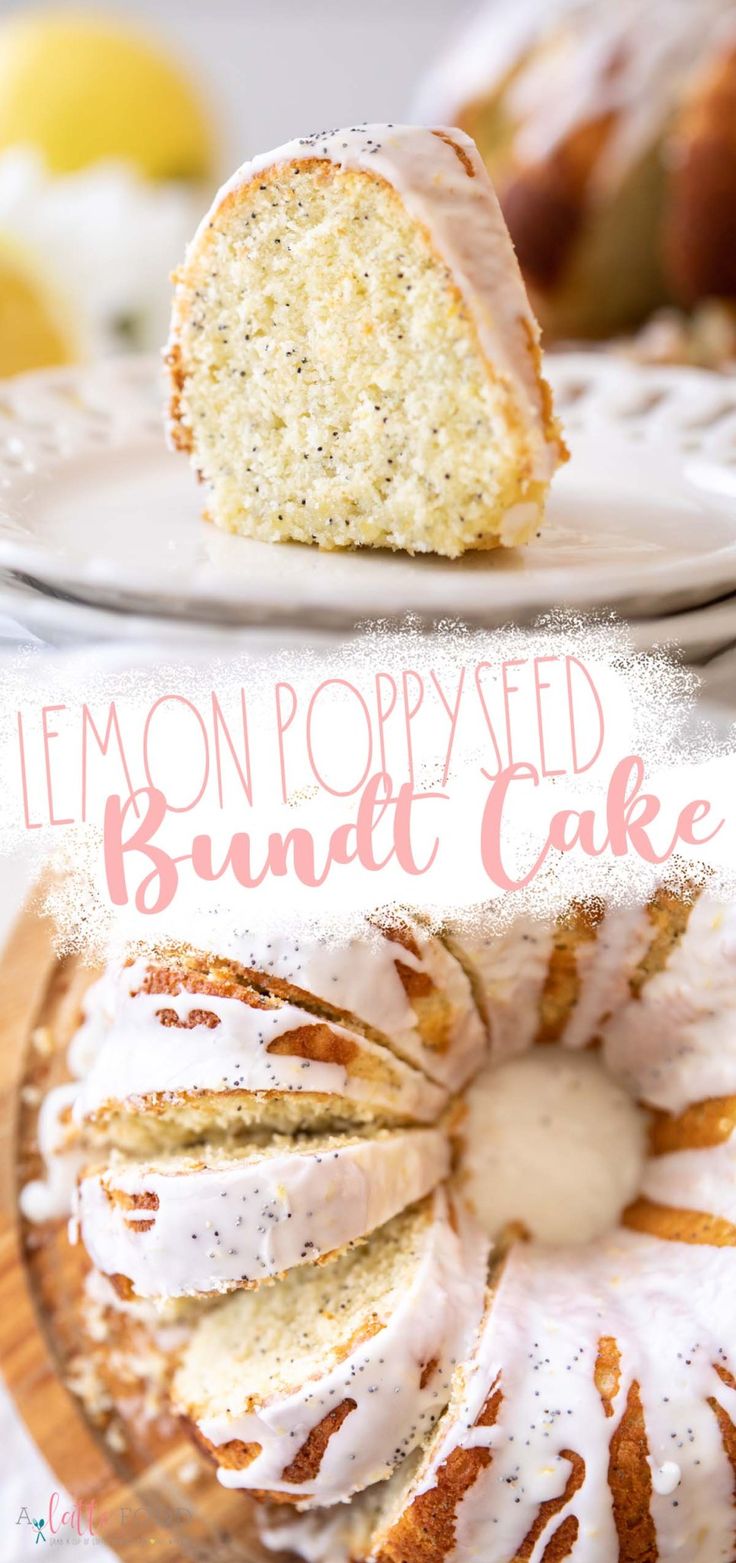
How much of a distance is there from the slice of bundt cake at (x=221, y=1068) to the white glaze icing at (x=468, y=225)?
0.21 metres

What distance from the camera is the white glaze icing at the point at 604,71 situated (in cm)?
105

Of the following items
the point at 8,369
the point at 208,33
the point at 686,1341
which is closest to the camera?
the point at 686,1341

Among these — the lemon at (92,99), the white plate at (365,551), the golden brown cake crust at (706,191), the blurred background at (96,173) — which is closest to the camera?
the white plate at (365,551)

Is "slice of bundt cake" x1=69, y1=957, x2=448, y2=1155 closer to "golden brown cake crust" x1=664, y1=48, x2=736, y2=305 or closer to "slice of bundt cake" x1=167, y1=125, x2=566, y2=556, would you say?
A: "slice of bundt cake" x1=167, y1=125, x2=566, y2=556

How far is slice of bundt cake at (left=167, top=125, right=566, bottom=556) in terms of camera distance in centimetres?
47

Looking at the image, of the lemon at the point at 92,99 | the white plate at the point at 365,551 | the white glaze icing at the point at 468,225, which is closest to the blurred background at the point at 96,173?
the lemon at the point at 92,99

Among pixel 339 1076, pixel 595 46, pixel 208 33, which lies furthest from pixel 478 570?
pixel 208 33

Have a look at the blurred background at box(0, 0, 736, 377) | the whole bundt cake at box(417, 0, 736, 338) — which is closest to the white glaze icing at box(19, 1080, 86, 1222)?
the blurred background at box(0, 0, 736, 377)

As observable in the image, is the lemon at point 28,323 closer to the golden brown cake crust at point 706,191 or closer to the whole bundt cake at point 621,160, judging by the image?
the whole bundt cake at point 621,160

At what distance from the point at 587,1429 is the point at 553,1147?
0.38 ft

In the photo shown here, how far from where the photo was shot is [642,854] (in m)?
0.52

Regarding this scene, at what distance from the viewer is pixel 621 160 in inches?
41.3

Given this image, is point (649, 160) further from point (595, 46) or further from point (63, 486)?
point (63, 486)

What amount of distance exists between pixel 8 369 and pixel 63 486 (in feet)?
1.66
